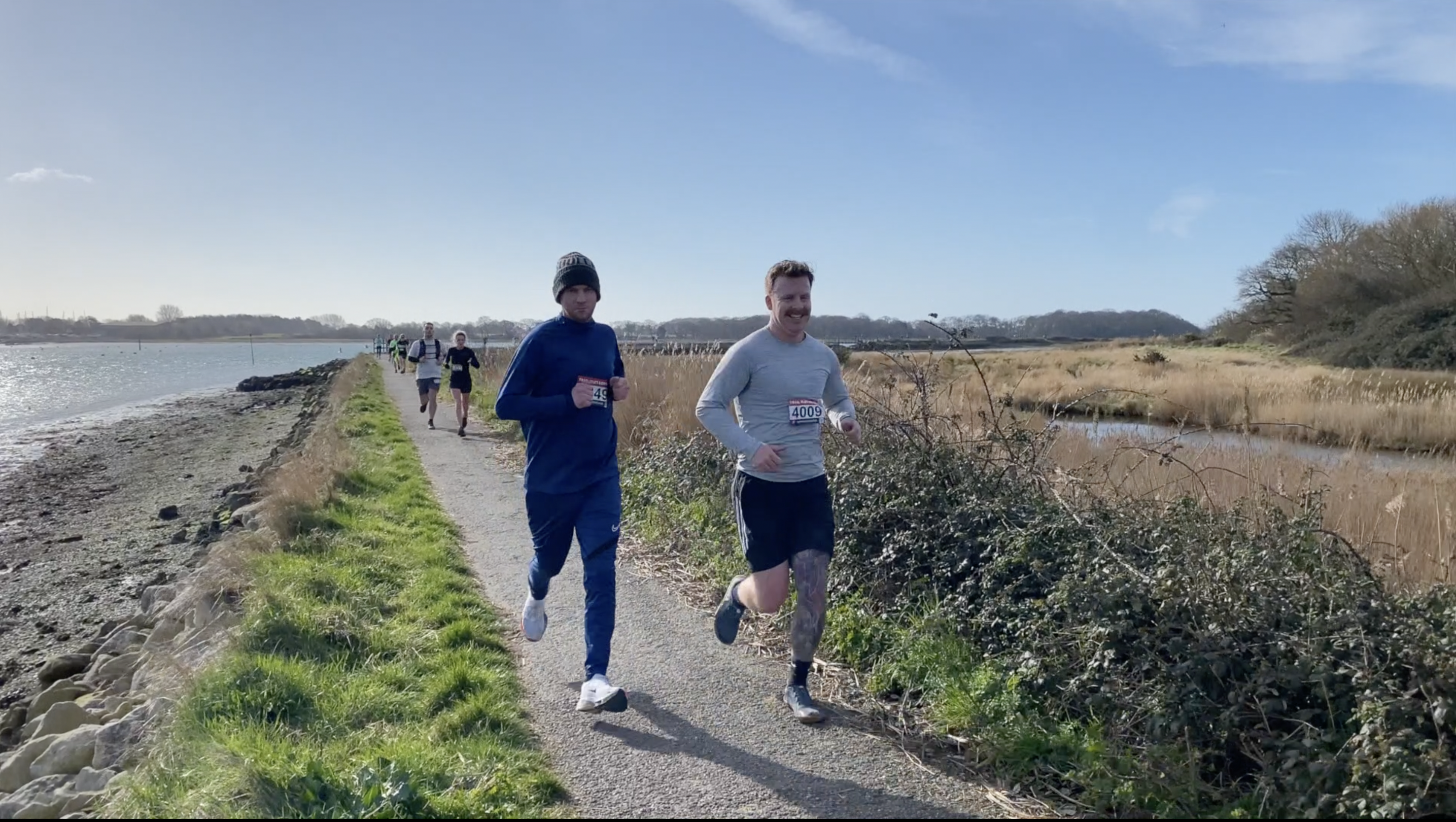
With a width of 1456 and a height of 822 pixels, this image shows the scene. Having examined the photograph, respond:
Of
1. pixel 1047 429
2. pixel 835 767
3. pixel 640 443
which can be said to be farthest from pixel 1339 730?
pixel 640 443

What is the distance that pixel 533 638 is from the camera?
488 centimetres

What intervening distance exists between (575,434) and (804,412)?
1.13 meters

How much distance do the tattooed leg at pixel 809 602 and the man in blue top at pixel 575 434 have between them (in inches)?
34.5

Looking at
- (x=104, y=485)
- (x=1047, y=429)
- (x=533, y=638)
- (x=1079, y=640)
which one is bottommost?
(x=104, y=485)

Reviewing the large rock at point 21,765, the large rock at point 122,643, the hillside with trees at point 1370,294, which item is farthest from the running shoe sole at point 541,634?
the hillside with trees at point 1370,294

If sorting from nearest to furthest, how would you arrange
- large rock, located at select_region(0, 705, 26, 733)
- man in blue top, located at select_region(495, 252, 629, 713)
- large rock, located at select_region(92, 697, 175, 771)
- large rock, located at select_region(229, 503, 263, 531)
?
large rock, located at select_region(92, 697, 175, 771) → man in blue top, located at select_region(495, 252, 629, 713) → large rock, located at select_region(0, 705, 26, 733) → large rock, located at select_region(229, 503, 263, 531)

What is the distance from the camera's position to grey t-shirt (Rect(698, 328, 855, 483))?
4.13 m

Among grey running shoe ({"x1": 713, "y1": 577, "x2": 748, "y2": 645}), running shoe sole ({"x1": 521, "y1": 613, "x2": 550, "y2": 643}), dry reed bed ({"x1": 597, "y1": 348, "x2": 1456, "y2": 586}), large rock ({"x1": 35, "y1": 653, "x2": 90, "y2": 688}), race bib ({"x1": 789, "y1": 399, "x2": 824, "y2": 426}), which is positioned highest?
race bib ({"x1": 789, "y1": 399, "x2": 824, "y2": 426})

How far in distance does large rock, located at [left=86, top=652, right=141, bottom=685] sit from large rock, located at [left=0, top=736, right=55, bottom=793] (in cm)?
118

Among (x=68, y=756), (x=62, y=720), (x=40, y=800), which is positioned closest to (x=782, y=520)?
(x=40, y=800)

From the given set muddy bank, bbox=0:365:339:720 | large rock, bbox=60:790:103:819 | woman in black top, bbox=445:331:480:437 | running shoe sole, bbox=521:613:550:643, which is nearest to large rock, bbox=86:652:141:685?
muddy bank, bbox=0:365:339:720

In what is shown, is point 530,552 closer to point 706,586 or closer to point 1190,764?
point 706,586

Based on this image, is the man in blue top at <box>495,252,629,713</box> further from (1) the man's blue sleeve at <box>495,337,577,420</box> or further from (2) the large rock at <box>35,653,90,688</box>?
(2) the large rock at <box>35,653,90,688</box>

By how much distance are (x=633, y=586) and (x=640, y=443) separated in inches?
161
